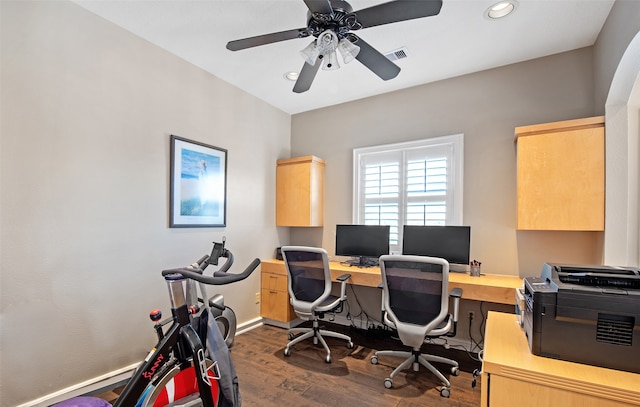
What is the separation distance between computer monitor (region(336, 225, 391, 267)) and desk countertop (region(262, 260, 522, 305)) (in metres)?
0.19

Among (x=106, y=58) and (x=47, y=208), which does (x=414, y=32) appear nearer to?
(x=106, y=58)

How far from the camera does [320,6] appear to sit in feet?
5.13

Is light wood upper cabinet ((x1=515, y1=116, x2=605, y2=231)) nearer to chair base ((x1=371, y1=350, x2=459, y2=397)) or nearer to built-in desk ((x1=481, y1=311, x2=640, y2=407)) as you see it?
chair base ((x1=371, y1=350, x2=459, y2=397))

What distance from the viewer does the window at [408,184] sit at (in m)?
3.18

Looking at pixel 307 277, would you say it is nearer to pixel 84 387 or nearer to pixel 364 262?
pixel 364 262

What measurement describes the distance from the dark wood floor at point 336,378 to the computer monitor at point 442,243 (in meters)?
0.94

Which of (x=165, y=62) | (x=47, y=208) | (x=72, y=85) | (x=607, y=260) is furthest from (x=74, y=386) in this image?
(x=607, y=260)

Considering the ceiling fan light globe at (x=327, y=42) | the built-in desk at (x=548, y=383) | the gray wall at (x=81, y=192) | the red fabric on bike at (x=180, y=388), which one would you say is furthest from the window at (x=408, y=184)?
the red fabric on bike at (x=180, y=388)

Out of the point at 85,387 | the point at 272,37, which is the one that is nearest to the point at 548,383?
the point at 272,37

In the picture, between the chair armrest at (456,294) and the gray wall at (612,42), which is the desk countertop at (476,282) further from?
the gray wall at (612,42)

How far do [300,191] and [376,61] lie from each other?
2.07m

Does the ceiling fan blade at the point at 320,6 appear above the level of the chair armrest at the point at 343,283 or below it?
above

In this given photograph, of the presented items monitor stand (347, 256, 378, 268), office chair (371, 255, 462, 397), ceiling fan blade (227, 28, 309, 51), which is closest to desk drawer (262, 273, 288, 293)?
monitor stand (347, 256, 378, 268)

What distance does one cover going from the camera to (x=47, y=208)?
1988mm
